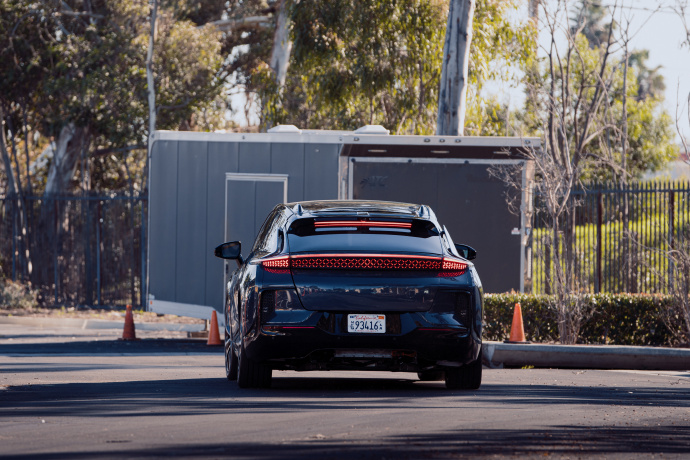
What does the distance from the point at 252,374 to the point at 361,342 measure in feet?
3.66

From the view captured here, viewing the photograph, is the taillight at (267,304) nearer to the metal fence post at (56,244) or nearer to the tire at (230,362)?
the tire at (230,362)

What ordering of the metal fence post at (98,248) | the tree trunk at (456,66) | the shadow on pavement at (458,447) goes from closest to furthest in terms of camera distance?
the shadow on pavement at (458,447) → the tree trunk at (456,66) → the metal fence post at (98,248)

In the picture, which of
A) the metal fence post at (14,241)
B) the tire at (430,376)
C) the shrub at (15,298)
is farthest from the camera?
the metal fence post at (14,241)

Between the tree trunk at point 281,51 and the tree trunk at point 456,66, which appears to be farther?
the tree trunk at point 281,51

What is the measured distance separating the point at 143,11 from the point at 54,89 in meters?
3.15

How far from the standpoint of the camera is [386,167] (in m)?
15.6

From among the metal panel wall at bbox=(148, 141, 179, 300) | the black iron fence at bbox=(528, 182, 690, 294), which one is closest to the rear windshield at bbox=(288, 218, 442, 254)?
the metal panel wall at bbox=(148, 141, 179, 300)

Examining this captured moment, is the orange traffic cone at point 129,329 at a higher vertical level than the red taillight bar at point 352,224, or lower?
lower

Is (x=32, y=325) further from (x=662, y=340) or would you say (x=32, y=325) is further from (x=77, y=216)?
(x=662, y=340)

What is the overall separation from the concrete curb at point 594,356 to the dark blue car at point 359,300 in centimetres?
383

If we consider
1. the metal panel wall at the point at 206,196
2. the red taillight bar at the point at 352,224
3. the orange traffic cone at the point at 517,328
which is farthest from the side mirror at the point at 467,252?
the metal panel wall at the point at 206,196

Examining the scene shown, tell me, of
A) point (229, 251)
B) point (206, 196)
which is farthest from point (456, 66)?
point (229, 251)

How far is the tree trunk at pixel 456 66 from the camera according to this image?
63.7 feet

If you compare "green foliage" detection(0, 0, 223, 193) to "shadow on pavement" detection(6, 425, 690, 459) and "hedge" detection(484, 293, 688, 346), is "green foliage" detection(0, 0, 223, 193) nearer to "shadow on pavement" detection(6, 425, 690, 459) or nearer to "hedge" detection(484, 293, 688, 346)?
"hedge" detection(484, 293, 688, 346)
